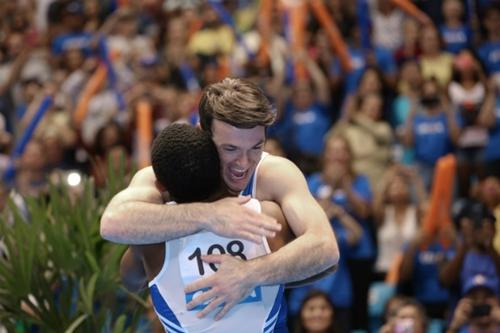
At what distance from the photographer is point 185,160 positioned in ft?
13.2

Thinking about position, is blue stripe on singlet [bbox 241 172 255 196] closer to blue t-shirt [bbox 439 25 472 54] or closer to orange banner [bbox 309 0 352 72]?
orange banner [bbox 309 0 352 72]

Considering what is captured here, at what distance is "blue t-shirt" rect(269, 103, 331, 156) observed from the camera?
1038 cm

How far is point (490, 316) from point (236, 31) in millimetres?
5624

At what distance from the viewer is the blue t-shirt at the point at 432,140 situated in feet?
32.8

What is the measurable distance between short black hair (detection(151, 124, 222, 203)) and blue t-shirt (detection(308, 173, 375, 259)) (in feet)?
15.3

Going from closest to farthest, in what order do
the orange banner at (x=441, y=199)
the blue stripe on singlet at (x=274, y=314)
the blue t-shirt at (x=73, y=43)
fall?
the blue stripe on singlet at (x=274, y=314) → the orange banner at (x=441, y=199) → the blue t-shirt at (x=73, y=43)

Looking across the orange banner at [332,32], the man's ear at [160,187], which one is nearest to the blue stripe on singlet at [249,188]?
the man's ear at [160,187]

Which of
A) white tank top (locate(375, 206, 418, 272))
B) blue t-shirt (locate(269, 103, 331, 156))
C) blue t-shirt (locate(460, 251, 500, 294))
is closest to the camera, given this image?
blue t-shirt (locate(460, 251, 500, 294))

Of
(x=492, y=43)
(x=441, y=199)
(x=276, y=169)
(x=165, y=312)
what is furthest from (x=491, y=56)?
(x=165, y=312)

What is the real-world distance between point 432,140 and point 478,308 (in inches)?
118

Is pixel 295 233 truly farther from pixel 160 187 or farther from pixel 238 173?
pixel 160 187

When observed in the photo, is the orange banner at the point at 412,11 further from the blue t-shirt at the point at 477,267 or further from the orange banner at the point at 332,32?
the blue t-shirt at the point at 477,267

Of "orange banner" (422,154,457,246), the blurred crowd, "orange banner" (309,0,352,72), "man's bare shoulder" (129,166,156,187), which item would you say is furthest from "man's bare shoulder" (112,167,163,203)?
"orange banner" (309,0,352,72)

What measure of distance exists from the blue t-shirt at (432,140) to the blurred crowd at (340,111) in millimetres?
12
